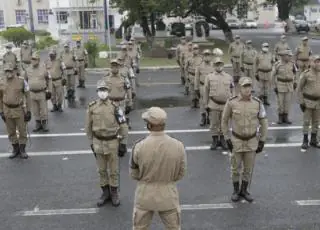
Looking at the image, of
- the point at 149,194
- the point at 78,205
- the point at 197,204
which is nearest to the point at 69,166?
the point at 78,205

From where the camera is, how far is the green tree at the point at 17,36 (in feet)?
116

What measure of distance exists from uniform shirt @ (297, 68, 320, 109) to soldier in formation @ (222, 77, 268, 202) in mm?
3121

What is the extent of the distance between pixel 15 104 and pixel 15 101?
0.06m

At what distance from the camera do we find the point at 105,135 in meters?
7.19

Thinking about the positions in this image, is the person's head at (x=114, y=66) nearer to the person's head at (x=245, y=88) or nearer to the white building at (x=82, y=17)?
the person's head at (x=245, y=88)

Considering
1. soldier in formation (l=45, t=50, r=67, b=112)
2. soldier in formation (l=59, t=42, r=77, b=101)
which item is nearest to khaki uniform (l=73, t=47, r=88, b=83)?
soldier in formation (l=59, t=42, r=77, b=101)

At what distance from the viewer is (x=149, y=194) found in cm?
512

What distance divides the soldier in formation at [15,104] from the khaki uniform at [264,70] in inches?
289

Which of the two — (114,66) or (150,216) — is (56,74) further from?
(150,216)

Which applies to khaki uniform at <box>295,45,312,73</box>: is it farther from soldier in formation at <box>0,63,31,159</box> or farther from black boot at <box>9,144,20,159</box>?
black boot at <box>9,144,20,159</box>

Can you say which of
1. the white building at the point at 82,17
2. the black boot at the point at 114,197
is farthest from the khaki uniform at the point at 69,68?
the white building at the point at 82,17

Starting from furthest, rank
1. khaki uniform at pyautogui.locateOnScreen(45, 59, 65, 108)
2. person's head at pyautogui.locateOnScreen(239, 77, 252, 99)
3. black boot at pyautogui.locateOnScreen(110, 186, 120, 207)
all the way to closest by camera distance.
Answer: khaki uniform at pyautogui.locateOnScreen(45, 59, 65, 108) → black boot at pyautogui.locateOnScreen(110, 186, 120, 207) → person's head at pyautogui.locateOnScreen(239, 77, 252, 99)

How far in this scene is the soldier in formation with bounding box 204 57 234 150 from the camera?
10062 millimetres

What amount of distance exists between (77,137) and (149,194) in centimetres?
662
